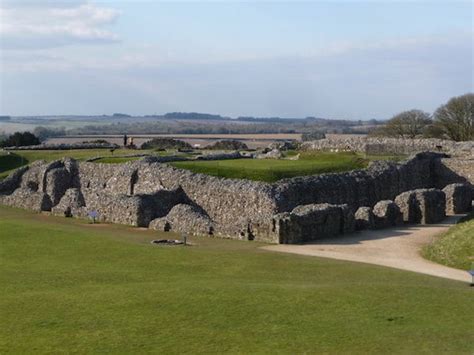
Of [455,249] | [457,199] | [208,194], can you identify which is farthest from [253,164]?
[455,249]

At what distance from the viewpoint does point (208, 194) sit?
3597 centimetres

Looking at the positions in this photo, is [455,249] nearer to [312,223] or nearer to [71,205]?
[312,223]

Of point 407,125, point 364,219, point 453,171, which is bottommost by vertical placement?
point 364,219

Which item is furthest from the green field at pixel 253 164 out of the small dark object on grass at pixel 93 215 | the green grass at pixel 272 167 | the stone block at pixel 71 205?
the small dark object on grass at pixel 93 215

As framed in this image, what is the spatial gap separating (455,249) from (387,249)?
277cm

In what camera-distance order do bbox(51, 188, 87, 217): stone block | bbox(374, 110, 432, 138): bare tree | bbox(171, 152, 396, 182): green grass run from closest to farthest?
bbox(51, 188, 87, 217): stone block
bbox(171, 152, 396, 182): green grass
bbox(374, 110, 432, 138): bare tree

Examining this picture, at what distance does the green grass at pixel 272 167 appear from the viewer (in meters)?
39.0

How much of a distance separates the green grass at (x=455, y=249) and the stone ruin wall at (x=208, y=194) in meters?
5.06

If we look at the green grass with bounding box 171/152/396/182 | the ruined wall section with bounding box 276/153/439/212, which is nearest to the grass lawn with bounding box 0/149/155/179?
the green grass with bounding box 171/152/396/182

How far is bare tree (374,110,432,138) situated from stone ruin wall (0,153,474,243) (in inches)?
A: 1061

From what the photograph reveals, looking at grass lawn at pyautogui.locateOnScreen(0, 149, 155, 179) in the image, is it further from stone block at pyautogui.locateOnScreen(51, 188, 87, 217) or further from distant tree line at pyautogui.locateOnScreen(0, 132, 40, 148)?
stone block at pyautogui.locateOnScreen(51, 188, 87, 217)

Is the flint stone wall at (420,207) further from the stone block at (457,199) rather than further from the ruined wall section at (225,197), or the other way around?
the ruined wall section at (225,197)

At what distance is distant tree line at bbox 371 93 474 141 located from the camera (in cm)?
7194

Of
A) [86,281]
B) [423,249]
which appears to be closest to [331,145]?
[423,249]
